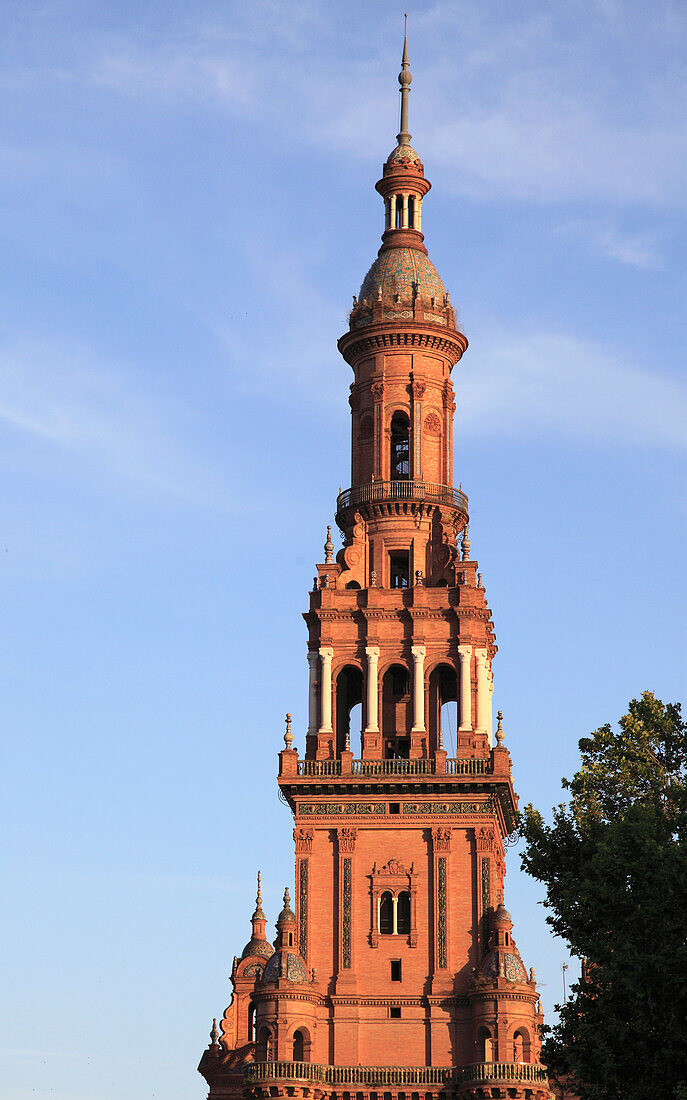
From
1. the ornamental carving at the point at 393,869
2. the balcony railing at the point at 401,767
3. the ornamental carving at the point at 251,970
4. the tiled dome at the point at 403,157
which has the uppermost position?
the tiled dome at the point at 403,157

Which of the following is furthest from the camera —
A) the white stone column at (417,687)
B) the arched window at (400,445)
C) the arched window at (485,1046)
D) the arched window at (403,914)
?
the arched window at (400,445)

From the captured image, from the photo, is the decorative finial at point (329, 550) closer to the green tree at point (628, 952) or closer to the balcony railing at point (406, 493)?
the balcony railing at point (406, 493)

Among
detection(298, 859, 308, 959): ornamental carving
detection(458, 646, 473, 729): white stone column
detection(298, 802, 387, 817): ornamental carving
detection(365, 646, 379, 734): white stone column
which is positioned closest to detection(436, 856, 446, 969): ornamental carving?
detection(298, 802, 387, 817): ornamental carving

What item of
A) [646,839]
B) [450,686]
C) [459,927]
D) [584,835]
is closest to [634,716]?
[584,835]

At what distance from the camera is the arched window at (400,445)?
99.2m

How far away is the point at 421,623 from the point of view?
93375 millimetres

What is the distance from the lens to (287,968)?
85.5 m

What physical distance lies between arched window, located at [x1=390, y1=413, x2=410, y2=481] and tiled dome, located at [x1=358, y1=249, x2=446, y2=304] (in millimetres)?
6359

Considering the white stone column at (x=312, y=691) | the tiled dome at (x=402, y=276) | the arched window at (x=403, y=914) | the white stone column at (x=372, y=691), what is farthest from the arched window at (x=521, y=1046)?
the tiled dome at (x=402, y=276)

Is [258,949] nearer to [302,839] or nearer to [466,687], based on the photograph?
[302,839]

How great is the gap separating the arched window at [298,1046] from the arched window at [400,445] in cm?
2826

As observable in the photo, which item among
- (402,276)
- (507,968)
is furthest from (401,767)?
(402,276)

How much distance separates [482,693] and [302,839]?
1118cm

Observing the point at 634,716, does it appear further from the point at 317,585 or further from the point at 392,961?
the point at 317,585
